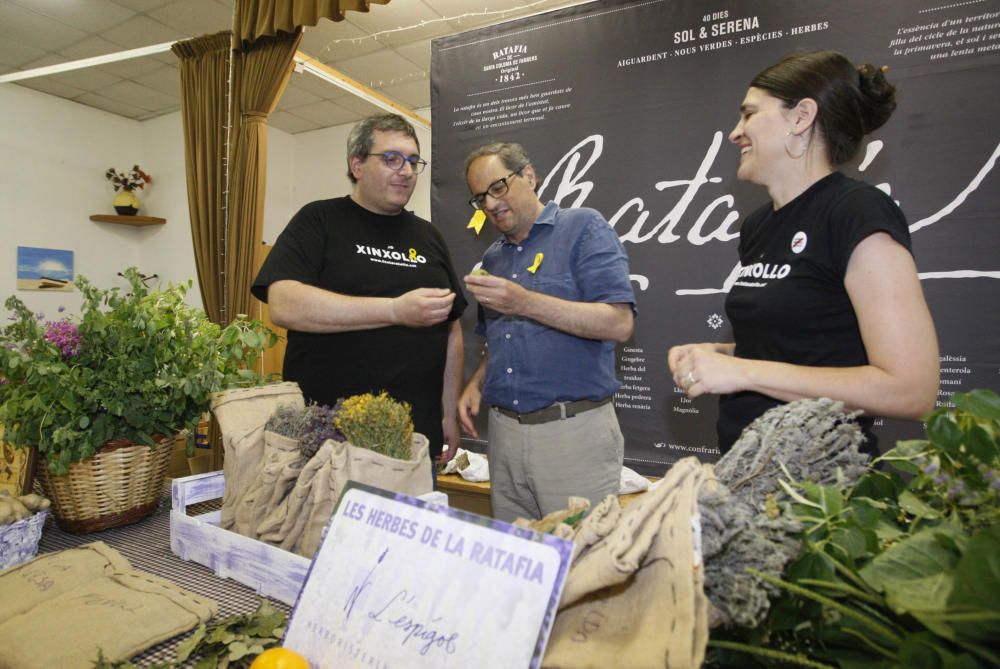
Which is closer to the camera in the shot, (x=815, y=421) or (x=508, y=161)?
(x=815, y=421)

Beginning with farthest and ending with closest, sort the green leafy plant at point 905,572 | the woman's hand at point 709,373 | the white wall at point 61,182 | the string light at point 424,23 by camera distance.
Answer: the white wall at point 61,182
the string light at point 424,23
the woman's hand at point 709,373
the green leafy plant at point 905,572

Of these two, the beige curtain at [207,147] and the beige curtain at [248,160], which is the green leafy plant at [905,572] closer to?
the beige curtain at [248,160]

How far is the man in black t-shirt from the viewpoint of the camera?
5.06 feet

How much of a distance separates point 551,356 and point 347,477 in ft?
3.10

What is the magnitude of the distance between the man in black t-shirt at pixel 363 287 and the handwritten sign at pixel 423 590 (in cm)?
88

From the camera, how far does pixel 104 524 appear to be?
1.19 m

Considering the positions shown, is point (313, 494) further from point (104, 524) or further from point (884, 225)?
point (884, 225)

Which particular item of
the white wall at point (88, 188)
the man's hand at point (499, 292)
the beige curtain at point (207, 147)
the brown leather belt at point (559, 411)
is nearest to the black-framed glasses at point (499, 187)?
the man's hand at point (499, 292)

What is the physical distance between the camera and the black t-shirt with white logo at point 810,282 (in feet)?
3.30

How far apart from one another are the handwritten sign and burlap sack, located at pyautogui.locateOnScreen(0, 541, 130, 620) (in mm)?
470

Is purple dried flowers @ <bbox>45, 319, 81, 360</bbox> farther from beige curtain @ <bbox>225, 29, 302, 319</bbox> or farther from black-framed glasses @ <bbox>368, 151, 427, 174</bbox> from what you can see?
beige curtain @ <bbox>225, 29, 302, 319</bbox>

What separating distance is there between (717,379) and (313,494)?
67 centimetres

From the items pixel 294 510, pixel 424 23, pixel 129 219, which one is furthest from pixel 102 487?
pixel 129 219

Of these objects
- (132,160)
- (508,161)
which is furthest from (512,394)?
(132,160)
